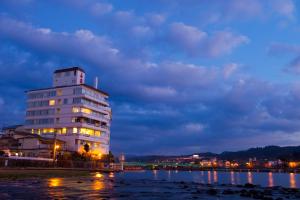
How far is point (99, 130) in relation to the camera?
125062mm

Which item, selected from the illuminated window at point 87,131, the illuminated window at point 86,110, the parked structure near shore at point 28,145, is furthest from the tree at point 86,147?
the illuminated window at point 86,110

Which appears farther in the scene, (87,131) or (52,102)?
(52,102)

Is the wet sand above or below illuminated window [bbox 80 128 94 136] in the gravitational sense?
below

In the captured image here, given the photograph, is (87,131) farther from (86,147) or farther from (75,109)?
(75,109)

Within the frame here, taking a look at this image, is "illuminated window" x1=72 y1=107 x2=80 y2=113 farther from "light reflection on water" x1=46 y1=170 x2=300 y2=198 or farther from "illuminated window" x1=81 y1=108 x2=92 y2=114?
"light reflection on water" x1=46 y1=170 x2=300 y2=198

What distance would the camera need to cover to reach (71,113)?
118125 mm

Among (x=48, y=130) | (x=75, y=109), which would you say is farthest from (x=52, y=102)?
(x=75, y=109)

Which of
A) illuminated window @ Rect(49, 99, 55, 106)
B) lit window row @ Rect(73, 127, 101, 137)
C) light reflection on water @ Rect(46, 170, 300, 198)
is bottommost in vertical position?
light reflection on water @ Rect(46, 170, 300, 198)

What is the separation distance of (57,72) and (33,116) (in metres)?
17.1

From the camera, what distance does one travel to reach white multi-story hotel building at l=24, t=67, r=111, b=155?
117000mm

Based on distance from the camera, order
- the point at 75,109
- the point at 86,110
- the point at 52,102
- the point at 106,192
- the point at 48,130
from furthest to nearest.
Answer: the point at 52,102 < the point at 48,130 < the point at 86,110 < the point at 75,109 < the point at 106,192

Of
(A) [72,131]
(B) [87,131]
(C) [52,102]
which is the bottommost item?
(A) [72,131]

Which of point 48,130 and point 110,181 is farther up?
point 48,130

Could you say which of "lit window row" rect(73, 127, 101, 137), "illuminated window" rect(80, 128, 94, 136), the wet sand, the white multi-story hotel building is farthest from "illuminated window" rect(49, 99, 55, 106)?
the wet sand
